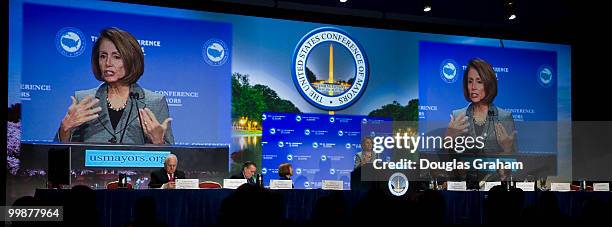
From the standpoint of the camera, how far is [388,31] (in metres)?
9.67

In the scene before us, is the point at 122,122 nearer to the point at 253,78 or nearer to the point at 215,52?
the point at 215,52

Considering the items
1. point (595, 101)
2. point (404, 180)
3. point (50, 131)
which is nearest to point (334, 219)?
point (404, 180)

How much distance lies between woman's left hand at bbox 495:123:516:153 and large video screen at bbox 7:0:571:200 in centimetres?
7

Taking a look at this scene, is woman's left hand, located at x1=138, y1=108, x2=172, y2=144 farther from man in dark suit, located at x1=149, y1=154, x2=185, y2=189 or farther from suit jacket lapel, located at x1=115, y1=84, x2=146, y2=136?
man in dark suit, located at x1=149, y1=154, x2=185, y2=189

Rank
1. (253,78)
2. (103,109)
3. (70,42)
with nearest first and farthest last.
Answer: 1. (70,42)
2. (103,109)
3. (253,78)

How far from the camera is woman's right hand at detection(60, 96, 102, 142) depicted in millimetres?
7980

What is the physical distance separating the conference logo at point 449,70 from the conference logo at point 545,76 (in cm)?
133

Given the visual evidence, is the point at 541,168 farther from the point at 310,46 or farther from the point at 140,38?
the point at 140,38

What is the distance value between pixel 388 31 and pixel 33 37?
439cm

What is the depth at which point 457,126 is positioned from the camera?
10102 millimetres

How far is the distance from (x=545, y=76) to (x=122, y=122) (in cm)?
599

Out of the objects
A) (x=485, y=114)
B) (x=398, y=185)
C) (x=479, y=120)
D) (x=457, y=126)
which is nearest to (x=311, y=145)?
(x=398, y=185)

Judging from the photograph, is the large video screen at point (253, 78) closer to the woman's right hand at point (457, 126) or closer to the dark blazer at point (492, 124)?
the dark blazer at point (492, 124)

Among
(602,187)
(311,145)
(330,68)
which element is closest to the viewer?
(602,187)
